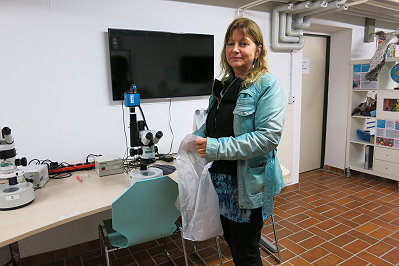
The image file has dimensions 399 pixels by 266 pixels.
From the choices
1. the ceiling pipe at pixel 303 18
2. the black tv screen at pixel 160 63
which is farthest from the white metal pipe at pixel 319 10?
the black tv screen at pixel 160 63

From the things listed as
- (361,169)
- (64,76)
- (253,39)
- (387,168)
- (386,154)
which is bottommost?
(361,169)

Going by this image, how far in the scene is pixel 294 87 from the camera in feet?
12.7

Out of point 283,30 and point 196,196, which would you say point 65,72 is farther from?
point 283,30

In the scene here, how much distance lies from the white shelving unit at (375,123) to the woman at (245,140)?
10.6 feet

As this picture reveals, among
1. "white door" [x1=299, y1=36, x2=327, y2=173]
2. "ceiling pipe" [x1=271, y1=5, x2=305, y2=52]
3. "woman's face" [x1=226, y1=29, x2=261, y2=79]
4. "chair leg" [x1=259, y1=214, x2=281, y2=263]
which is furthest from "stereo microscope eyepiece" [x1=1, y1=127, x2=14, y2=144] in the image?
"white door" [x1=299, y1=36, x2=327, y2=173]

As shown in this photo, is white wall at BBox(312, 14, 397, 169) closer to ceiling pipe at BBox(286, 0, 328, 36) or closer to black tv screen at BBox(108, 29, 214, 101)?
ceiling pipe at BBox(286, 0, 328, 36)

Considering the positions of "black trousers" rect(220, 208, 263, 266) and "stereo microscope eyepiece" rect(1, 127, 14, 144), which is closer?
"black trousers" rect(220, 208, 263, 266)

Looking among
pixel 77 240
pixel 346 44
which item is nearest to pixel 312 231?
pixel 77 240

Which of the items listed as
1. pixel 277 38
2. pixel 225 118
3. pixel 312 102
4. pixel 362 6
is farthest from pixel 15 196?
pixel 362 6

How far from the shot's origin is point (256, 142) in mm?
1325

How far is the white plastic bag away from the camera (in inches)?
61.2

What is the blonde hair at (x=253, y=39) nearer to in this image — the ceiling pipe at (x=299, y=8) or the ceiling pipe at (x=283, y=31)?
the ceiling pipe at (x=299, y=8)

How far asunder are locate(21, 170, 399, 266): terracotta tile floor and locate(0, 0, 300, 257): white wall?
43 centimetres

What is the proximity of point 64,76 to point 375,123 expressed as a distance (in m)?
4.03
